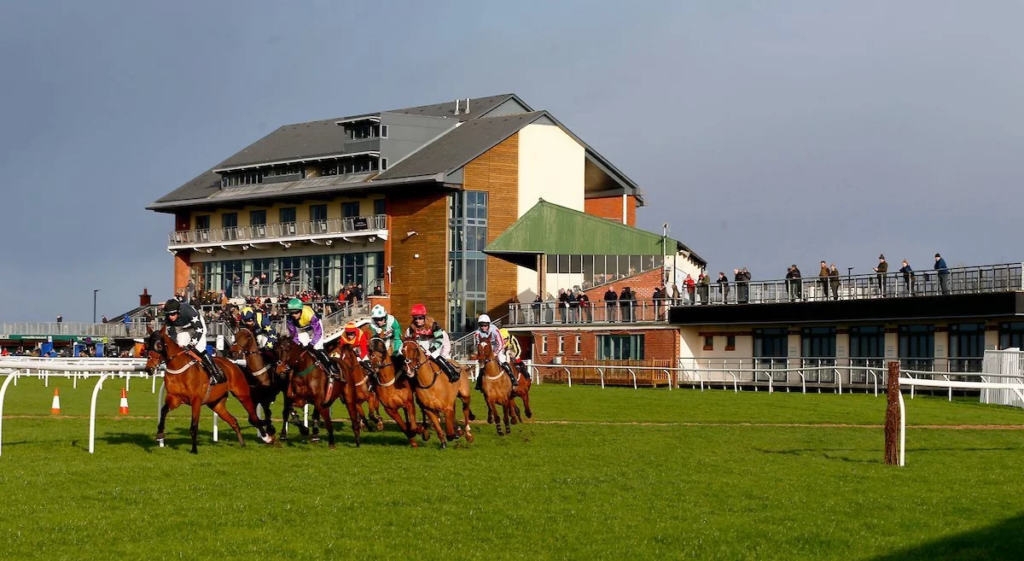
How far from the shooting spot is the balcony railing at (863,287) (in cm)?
4144

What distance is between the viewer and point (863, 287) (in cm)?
4572

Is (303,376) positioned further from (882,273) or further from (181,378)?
(882,273)

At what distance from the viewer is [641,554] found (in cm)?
1088

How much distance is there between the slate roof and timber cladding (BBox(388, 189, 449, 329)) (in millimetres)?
1397

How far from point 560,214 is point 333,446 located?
43039 millimetres

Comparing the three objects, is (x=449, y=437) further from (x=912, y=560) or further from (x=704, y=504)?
(x=912, y=560)

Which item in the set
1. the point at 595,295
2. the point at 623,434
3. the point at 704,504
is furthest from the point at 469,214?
the point at 704,504

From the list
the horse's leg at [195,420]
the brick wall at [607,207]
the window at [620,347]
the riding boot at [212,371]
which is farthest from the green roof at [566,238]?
the horse's leg at [195,420]

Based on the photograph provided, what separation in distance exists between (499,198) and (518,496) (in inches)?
2161

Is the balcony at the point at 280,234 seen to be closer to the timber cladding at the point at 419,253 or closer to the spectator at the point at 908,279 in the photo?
the timber cladding at the point at 419,253

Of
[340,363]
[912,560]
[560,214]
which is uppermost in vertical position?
[560,214]

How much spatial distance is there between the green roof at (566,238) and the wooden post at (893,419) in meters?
42.6

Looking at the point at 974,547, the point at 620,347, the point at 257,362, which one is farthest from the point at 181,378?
the point at 620,347

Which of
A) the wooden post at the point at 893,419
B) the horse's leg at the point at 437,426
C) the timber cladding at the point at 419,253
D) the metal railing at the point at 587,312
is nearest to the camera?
the wooden post at the point at 893,419
